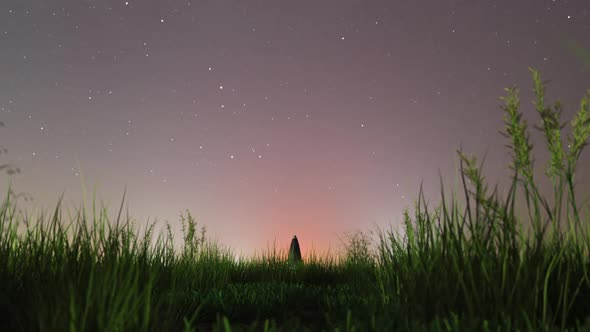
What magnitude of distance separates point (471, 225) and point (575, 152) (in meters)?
0.69

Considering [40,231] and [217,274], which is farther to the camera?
[217,274]

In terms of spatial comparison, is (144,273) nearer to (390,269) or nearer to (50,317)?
(50,317)

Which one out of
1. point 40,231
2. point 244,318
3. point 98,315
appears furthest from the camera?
Result: point 244,318

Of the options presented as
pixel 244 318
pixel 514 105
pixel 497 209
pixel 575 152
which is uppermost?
pixel 514 105

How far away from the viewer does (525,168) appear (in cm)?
268

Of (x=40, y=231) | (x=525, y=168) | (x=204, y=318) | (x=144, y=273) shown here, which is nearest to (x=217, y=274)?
(x=204, y=318)

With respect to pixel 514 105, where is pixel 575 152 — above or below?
below

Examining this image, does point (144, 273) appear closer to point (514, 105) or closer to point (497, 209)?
point (497, 209)

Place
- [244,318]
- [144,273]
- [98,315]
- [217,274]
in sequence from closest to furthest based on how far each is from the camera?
[98,315]
[144,273]
[244,318]
[217,274]

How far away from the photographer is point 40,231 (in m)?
3.14

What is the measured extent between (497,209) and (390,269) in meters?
1.18

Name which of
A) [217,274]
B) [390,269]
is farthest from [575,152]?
[217,274]

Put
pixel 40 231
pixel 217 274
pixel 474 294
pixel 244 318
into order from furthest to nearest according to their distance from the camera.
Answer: pixel 217 274
pixel 244 318
pixel 40 231
pixel 474 294

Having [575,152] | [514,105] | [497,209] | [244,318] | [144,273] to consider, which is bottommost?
[244,318]
